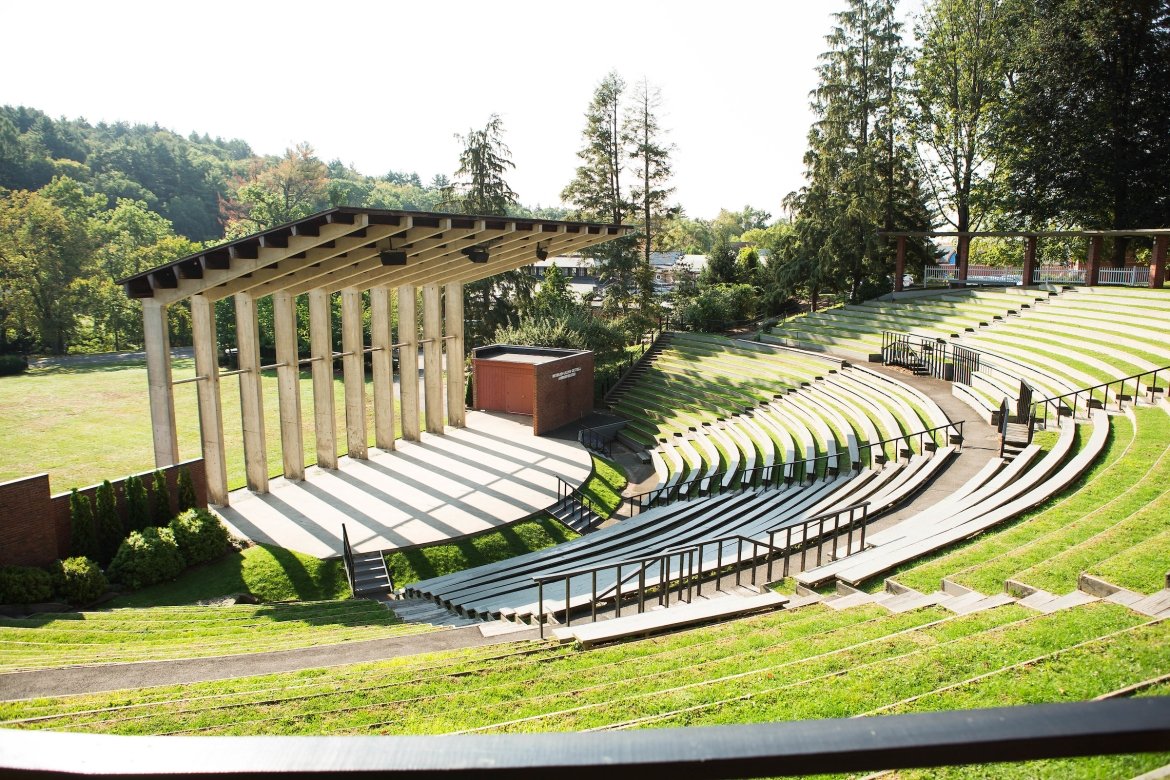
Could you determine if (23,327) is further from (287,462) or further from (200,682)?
(200,682)

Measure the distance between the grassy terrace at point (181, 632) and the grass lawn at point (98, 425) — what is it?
10.1 m

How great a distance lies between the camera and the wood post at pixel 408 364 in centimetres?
2467

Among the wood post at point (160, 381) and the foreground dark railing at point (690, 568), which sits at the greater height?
the wood post at point (160, 381)

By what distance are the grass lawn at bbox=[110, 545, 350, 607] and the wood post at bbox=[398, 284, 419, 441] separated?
29.5 ft

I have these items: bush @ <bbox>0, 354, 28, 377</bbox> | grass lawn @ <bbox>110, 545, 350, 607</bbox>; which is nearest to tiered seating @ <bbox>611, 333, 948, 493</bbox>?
grass lawn @ <bbox>110, 545, 350, 607</bbox>

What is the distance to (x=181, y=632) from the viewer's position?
11039 mm

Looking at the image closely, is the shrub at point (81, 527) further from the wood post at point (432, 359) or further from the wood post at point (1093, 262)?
the wood post at point (1093, 262)

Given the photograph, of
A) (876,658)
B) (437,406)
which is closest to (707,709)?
(876,658)

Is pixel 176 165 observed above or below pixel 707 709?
above

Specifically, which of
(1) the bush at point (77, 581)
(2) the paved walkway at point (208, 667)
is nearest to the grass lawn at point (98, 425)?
(1) the bush at point (77, 581)

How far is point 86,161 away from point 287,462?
11196 centimetres

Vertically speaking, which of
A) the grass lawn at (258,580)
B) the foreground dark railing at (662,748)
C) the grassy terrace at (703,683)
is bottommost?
the grass lawn at (258,580)

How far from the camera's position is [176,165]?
364ft

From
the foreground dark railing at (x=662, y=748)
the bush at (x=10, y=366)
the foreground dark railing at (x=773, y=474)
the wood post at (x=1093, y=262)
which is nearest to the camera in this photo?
the foreground dark railing at (x=662, y=748)
